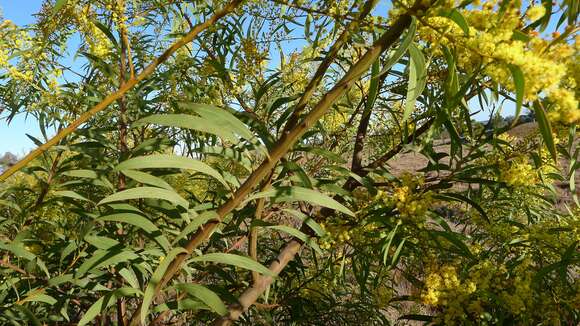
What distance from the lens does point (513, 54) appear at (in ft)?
1.74

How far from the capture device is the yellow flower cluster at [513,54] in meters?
0.54

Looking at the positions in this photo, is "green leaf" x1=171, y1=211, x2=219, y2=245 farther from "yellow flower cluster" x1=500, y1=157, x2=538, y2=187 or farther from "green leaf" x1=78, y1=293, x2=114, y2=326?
"yellow flower cluster" x1=500, y1=157, x2=538, y2=187

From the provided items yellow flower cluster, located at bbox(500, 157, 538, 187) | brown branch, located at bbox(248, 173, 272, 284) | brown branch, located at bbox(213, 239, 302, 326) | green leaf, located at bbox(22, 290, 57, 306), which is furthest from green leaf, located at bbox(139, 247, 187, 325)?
yellow flower cluster, located at bbox(500, 157, 538, 187)

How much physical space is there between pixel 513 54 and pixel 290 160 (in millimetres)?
779

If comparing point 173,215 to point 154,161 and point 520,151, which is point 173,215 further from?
point 520,151

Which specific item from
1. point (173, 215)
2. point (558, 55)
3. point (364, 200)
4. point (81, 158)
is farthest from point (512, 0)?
point (81, 158)

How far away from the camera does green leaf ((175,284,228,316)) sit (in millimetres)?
747

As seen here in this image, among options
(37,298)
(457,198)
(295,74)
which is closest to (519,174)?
(457,198)

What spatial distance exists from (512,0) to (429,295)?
2.48 feet

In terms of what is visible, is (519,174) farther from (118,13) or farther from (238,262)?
(118,13)

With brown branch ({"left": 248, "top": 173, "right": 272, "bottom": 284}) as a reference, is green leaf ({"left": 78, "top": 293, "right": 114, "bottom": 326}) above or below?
below

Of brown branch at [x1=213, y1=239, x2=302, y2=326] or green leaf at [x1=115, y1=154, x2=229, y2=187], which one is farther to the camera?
brown branch at [x1=213, y1=239, x2=302, y2=326]

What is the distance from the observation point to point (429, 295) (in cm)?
110

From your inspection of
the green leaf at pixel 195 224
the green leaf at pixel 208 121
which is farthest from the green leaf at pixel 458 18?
the green leaf at pixel 195 224
